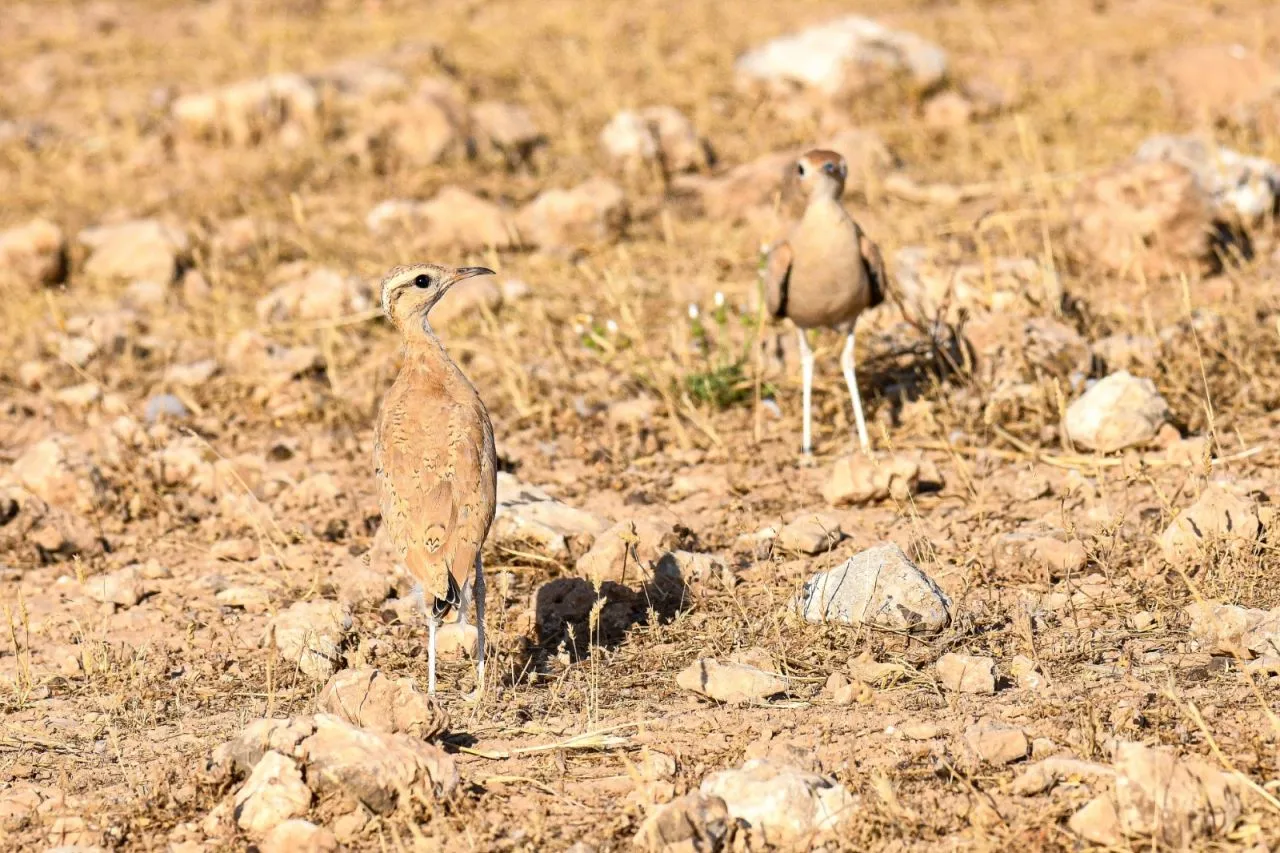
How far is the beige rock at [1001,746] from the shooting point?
4668mm

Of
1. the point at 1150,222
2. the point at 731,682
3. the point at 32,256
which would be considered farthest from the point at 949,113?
the point at 731,682

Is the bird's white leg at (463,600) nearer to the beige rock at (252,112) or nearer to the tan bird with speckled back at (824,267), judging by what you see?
the tan bird with speckled back at (824,267)

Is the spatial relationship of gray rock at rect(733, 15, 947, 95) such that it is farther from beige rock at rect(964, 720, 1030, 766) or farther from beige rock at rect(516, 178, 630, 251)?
beige rock at rect(964, 720, 1030, 766)

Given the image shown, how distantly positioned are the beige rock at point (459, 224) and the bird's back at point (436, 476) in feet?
15.4

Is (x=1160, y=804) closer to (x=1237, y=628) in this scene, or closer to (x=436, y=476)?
(x=1237, y=628)

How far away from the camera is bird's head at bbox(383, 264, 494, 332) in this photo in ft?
21.0

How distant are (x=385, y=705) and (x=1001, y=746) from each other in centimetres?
187

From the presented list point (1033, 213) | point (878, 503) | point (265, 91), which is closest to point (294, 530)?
point (878, 503)

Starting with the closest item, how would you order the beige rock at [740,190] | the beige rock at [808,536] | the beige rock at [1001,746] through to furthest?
the beige rock at [1001,746] → the beige rock at [808,536] → the beige rock at [740,190]

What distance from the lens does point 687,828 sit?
431cm

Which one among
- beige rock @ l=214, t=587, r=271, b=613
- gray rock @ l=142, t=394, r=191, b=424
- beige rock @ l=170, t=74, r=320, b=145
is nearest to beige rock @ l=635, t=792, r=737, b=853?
beige rock @ l=214, t=587, r=271, b=613

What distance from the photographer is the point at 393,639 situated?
20.5ft

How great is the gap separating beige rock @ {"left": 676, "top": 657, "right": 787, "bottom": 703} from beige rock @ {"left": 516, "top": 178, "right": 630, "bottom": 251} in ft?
19.0

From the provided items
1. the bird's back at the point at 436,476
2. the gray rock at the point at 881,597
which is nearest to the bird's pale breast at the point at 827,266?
the gray rock at the point at 881,597
